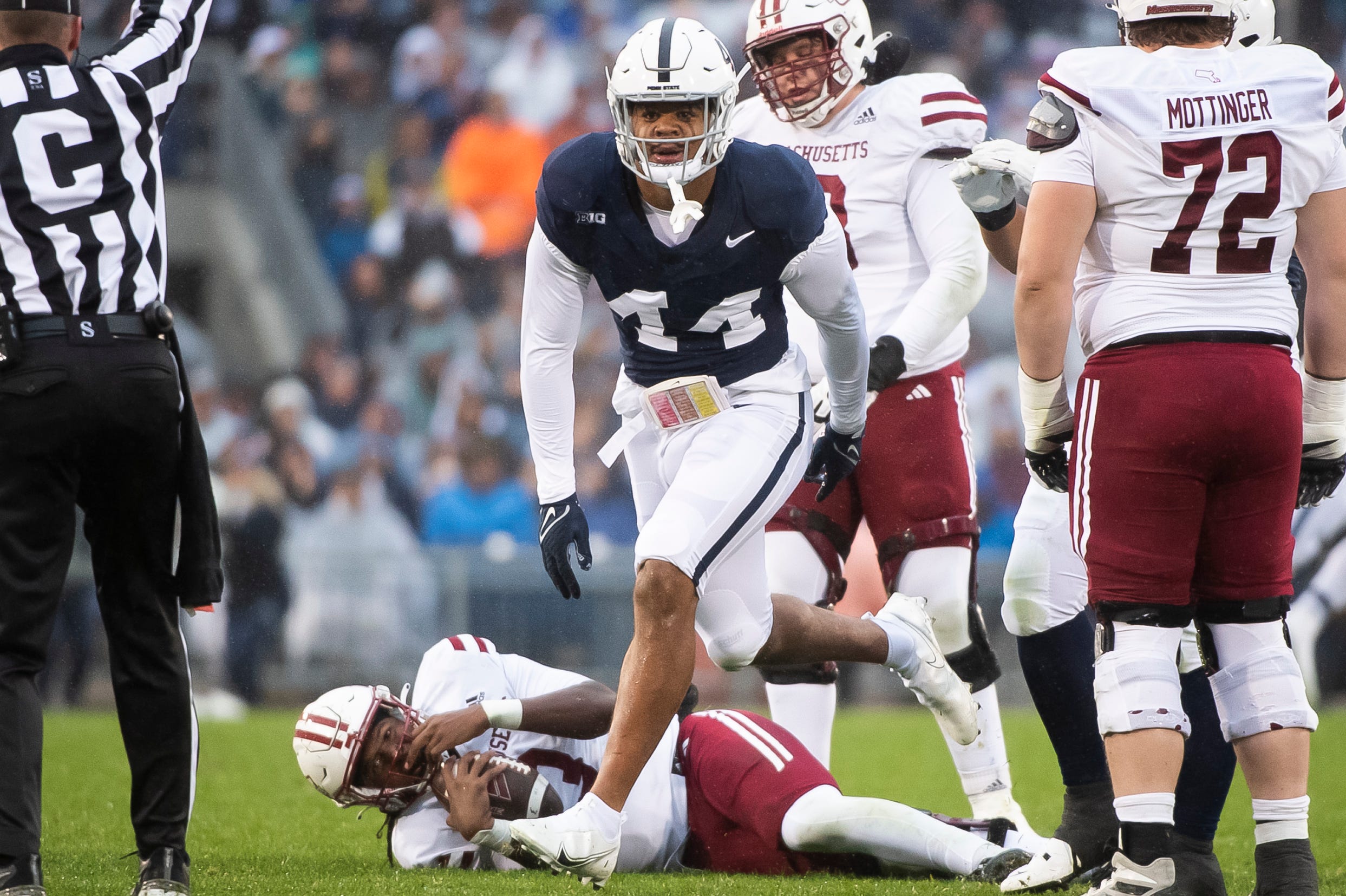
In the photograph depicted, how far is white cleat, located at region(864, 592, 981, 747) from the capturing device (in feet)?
12.3

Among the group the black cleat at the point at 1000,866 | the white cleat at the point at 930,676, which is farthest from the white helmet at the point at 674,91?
the black cleat at the point at 1000,866

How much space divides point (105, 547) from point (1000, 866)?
6.58 feet

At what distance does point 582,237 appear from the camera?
318 cm

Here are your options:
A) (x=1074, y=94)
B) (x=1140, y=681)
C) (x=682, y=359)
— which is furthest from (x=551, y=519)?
(x=1074, y=94)

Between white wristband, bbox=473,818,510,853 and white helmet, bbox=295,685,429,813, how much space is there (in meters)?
0.24

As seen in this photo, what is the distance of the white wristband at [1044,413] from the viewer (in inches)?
116

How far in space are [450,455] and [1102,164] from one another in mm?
6857

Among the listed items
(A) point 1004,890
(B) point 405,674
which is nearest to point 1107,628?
(A) point 1004,890

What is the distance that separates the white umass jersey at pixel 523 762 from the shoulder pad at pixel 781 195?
1.24 m

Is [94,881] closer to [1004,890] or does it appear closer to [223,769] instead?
[1004,890]

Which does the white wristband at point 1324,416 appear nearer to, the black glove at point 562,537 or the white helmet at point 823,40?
the black glove at point 562,537

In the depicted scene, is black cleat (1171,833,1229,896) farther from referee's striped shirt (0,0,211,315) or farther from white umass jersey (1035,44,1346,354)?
referee's striped shirt (0,0,211,315)

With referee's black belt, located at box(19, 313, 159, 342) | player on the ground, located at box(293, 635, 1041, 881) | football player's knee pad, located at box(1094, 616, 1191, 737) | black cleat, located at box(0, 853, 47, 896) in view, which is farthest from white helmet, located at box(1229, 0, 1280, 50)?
black cleat, located at box(0, 853, 47, 896)

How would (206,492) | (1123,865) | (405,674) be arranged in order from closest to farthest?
(1123,865)
(206,492)
(405,674)
